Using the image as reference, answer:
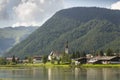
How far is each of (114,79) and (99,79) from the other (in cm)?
346

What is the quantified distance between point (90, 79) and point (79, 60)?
119m

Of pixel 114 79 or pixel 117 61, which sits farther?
pixel 117 61

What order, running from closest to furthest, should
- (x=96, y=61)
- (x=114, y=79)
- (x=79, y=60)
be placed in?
(x=114, y=79)
(x=96, y=61)
(x=79, y=60)

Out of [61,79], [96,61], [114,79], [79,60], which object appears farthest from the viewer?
[79,60]

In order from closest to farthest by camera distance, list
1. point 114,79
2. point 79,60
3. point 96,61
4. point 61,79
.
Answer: point 114,79
point 61,79
point 96,61
point 79,60

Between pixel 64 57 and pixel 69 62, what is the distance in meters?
5.91

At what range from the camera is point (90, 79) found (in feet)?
253

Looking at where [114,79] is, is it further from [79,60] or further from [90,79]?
[79,60]

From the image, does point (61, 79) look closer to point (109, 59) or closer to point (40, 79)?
point (40, 79)

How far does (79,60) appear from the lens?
643 feet

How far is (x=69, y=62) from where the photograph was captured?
185375mm

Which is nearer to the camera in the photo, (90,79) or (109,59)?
(90,79)

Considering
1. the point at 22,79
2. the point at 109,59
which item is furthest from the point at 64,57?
the point at 22,79

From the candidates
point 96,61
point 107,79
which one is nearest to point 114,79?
point 107,79
